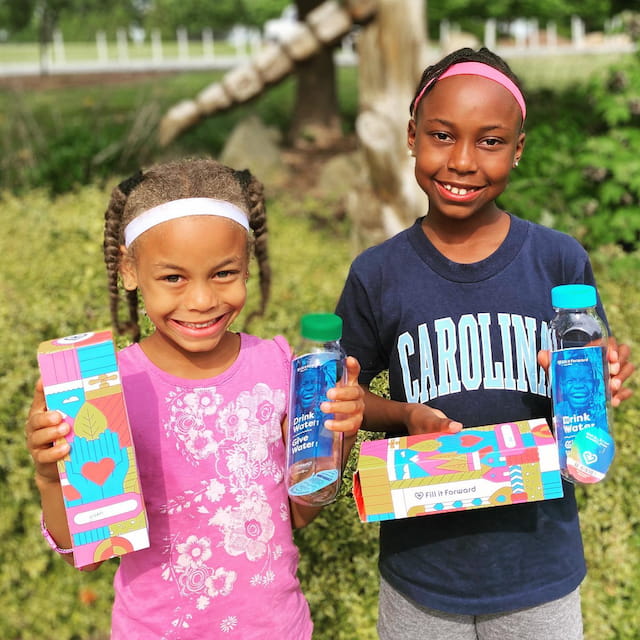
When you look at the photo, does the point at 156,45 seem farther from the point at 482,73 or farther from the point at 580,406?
the point at 580,406

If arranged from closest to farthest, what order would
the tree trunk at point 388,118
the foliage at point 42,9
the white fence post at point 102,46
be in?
the tree trunk at point 388,118
the foliage at point 42,9
the white fence post at point 102,46

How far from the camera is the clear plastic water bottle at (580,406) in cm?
169

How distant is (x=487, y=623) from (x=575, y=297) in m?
0.88

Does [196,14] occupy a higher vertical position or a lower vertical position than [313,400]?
higher

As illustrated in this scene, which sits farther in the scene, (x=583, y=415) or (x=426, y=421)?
(x=426, y=421)

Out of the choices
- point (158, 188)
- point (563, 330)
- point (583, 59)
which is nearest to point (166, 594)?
point (158, 188)

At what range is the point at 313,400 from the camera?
5.48ft

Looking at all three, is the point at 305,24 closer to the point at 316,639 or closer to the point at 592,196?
the point at 592,196

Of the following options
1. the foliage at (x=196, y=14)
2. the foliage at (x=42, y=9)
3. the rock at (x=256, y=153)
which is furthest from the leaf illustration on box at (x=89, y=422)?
the foliage at (x=196, y=14)

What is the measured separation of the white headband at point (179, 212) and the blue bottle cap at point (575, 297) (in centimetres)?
78

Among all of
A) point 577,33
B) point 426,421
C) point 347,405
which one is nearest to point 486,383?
point 426,421

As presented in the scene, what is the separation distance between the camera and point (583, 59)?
76.6 feet

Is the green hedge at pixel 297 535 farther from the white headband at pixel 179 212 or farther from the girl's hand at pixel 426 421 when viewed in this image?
the white headband at pixel 179 212

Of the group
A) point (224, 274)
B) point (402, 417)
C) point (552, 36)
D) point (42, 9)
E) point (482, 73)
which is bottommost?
point (402, 417)
